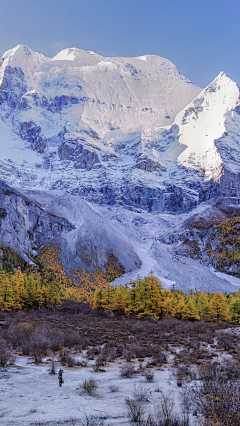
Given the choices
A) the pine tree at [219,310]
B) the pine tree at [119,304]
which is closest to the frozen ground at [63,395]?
the pine tree at [219,310]

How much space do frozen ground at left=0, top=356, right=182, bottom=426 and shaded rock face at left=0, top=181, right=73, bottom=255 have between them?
117 metres

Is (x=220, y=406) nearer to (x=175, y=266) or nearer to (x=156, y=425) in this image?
(x=156, y=425)

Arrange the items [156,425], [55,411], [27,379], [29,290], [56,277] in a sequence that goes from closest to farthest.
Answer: [156,425] → [55,411] → [27,379] → [29,290] → [56,277]

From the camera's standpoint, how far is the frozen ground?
683 centimetres

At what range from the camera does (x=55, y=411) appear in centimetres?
712

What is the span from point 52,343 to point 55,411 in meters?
11.0

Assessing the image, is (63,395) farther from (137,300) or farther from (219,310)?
(219,310)

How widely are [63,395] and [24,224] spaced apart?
138 meters

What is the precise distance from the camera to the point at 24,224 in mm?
138250

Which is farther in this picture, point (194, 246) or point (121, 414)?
point (194, 246)

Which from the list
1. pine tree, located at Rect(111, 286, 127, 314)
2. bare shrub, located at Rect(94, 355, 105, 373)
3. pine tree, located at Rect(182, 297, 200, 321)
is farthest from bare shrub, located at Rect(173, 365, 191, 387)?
pine tree, located at Rect(111, 286, 127, 314)

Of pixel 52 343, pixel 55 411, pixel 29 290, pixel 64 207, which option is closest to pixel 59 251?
pixel 64 207

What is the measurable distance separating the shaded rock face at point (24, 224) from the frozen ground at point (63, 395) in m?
117

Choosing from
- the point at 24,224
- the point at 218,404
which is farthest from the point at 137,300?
the point at 24,224
